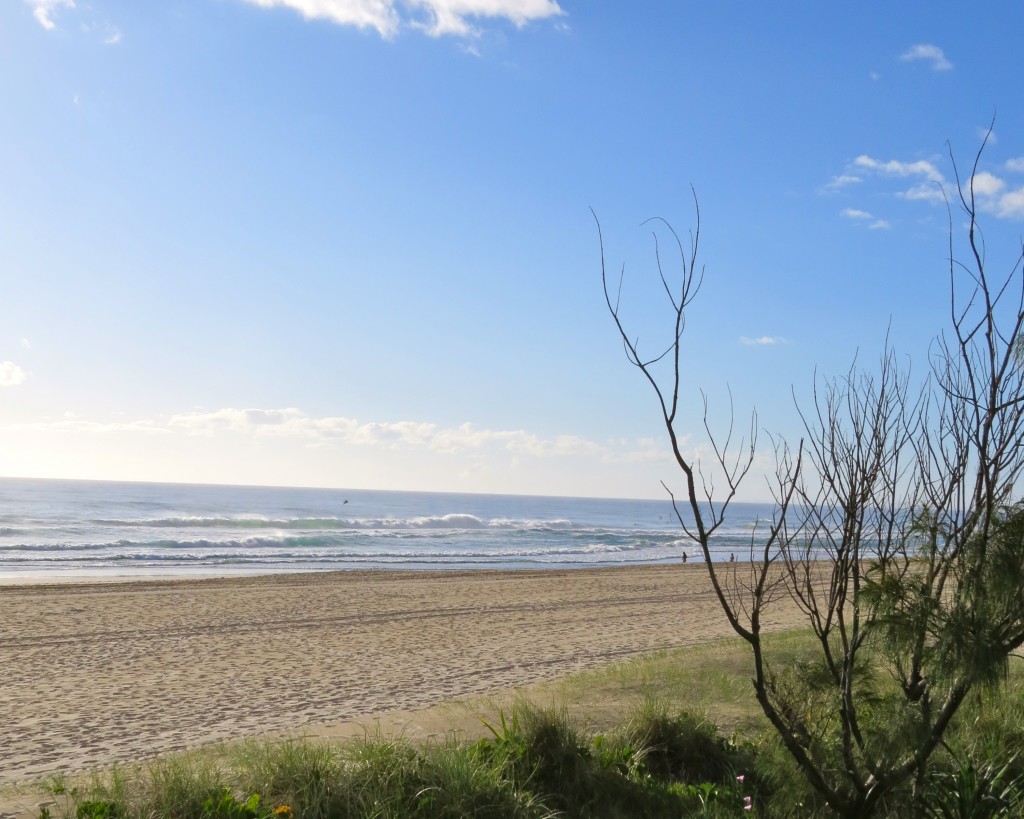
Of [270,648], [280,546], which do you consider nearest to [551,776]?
[270,648]

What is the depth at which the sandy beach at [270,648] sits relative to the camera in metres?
9.03

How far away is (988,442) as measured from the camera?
Answer: 394 cm

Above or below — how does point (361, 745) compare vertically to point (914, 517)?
below

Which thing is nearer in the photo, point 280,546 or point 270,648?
point 270,648

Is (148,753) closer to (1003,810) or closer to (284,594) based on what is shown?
(1003,810)

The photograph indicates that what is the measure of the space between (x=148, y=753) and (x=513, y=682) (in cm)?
487

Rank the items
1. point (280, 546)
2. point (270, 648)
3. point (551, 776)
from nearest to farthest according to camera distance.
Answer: point (551, 776)
point (270, 648)
point (280, 546)

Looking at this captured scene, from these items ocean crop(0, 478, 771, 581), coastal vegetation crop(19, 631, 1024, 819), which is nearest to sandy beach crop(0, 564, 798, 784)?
coastal vegetation crop(19, 631, 1024, 819)

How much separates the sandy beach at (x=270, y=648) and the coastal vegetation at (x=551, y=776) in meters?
2.80

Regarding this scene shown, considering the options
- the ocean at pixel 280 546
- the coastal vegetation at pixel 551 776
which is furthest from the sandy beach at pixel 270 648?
the ocean at pixel 280 546

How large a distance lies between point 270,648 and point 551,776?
31.7 ft

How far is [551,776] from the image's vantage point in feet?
18.8

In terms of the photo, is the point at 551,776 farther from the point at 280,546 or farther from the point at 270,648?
the point at 280,546

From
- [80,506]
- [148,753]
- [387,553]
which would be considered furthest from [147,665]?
[80,506]
